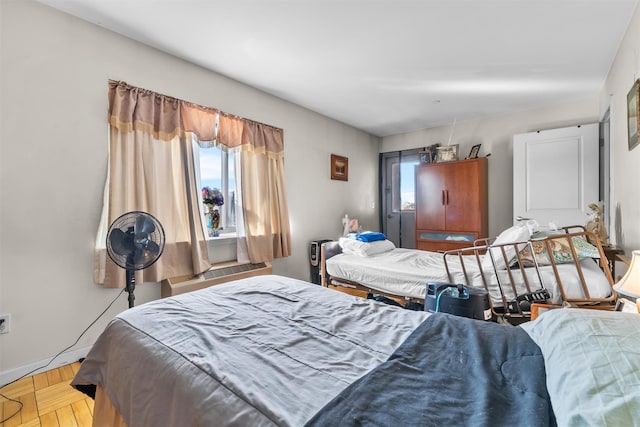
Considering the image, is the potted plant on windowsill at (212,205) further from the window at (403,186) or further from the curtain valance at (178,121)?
the window at (403,186)

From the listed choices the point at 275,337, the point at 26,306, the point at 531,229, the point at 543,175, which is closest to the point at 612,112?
the point at 543,175

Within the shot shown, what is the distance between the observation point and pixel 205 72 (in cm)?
290

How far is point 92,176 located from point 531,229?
3.52 m

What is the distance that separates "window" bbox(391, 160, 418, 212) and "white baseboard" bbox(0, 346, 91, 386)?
470cm

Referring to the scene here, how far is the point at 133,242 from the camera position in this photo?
6.40 feet

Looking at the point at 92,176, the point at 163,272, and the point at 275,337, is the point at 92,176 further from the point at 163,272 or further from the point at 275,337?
the point at 275,337

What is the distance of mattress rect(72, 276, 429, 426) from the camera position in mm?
741

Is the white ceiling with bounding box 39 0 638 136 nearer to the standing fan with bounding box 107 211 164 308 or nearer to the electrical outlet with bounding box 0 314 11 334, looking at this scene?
the standing fan with bounding box 107 211 164 308

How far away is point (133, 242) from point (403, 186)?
4431 millimetres

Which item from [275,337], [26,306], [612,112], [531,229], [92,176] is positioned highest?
[612,112]

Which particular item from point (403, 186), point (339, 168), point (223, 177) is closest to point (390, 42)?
point (223, 177)

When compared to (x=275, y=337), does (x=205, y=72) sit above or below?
above

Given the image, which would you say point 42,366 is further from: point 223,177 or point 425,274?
point 425,274

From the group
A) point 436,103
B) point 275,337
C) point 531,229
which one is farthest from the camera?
point 436,103
